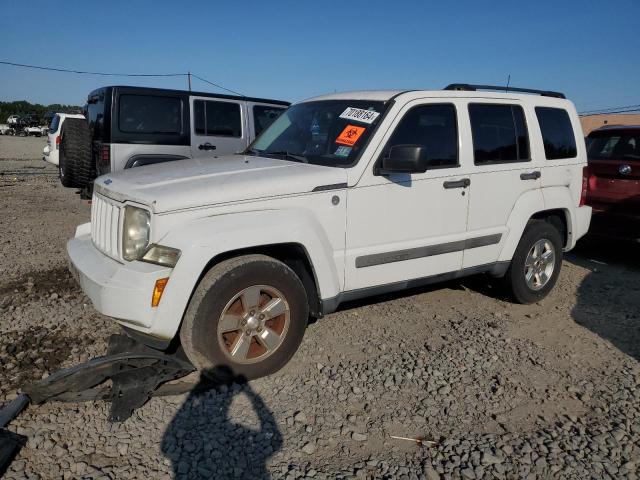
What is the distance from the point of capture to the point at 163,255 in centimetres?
290

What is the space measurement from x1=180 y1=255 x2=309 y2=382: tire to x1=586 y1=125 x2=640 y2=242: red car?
179 inches

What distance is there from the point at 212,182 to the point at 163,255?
0.59 meters

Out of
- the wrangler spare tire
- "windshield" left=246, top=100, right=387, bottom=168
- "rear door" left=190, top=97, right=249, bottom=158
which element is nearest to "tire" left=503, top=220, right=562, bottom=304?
"windshield" left=246, top=100, right=387, bottom=168

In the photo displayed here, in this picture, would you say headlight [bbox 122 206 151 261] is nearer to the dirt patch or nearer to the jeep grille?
the jeep grille

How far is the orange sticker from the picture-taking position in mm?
3705

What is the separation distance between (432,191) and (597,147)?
418 centimetres

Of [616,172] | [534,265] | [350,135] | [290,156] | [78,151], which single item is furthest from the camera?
[78,151]

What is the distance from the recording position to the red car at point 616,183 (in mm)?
6102

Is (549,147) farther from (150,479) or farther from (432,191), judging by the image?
(150,479)

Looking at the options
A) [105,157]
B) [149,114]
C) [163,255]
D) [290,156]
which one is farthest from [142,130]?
[163,255]

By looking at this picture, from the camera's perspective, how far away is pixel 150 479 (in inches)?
94.0

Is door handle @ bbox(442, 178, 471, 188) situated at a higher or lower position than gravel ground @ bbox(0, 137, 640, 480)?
higher

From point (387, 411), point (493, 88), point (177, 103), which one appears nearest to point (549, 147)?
point (493, 88)

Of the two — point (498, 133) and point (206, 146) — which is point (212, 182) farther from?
point (206, 146)
